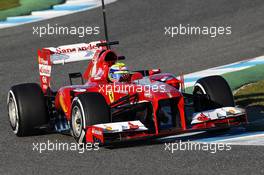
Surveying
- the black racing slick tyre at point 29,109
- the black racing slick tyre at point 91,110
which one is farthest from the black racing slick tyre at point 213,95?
the black racing slick tyre at point 29,109

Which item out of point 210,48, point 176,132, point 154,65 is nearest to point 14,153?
point 176,132

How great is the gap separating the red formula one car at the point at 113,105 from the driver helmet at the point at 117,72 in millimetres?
61

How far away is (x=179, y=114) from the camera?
1036cm

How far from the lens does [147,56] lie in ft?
56.5

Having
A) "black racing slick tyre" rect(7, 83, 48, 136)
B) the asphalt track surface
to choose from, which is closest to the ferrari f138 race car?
"black racing slick tyre" rect(7, 83, 48, 136)

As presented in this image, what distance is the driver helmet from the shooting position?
1120cm

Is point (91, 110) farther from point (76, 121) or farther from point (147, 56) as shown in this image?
point (147, 56)

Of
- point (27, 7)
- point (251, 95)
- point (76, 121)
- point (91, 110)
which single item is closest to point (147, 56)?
point (251, 95)

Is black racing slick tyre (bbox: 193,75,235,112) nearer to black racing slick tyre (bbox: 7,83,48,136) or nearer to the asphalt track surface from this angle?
the asphalt track surface

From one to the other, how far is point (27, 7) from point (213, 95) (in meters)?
11.5

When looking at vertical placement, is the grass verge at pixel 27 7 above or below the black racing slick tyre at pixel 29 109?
above

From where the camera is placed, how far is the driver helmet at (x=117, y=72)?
11.2 m

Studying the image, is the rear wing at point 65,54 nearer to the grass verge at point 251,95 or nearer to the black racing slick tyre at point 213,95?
the black racing slick tyre at point 213,95

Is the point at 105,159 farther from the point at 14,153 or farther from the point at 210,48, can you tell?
the point at 210,48
